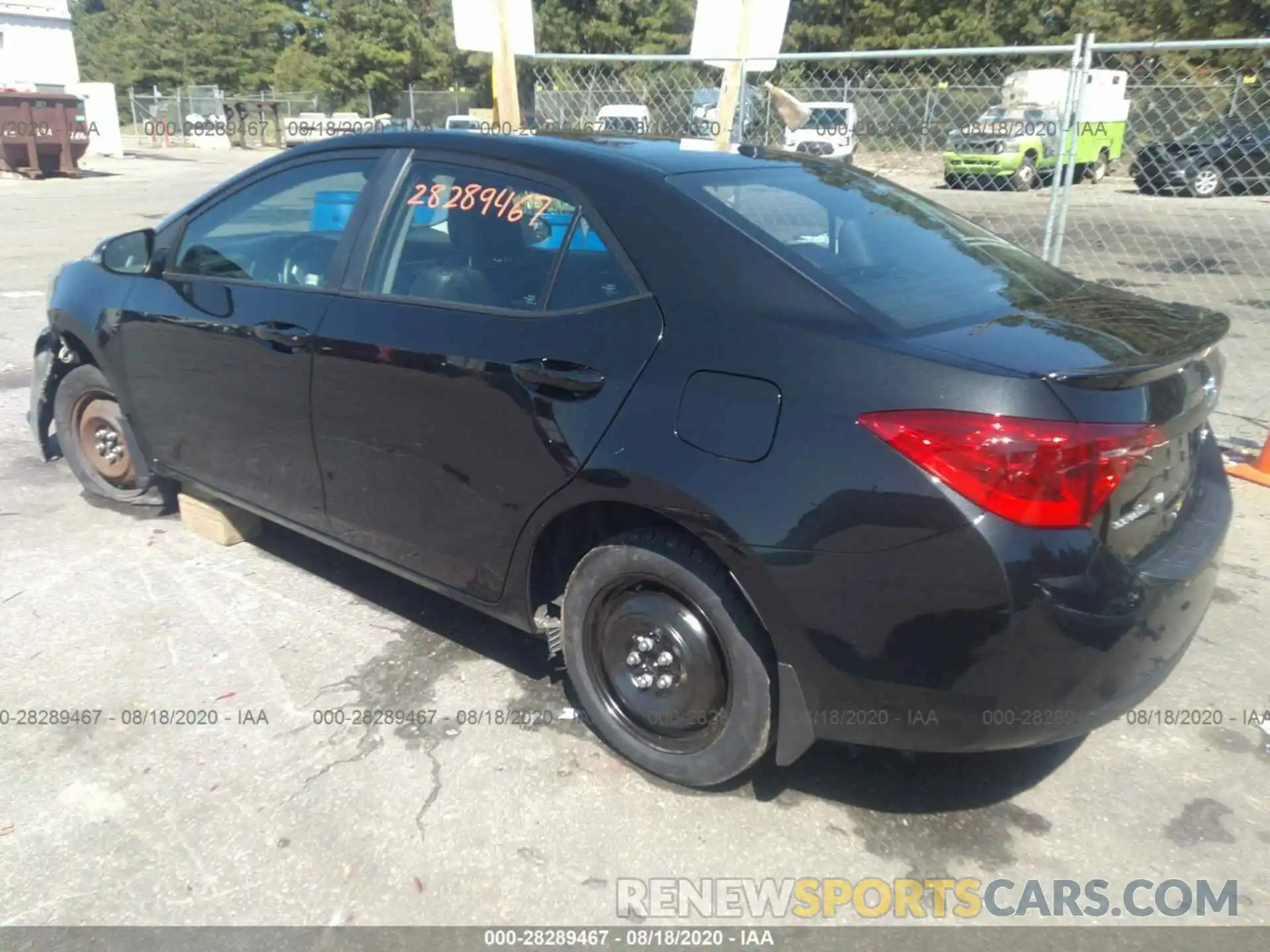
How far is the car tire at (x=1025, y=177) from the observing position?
11828 mm

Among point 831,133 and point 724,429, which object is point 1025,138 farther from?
point 724,429

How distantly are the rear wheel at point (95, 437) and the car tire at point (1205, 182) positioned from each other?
37.5 feet

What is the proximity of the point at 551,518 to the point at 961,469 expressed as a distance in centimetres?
114

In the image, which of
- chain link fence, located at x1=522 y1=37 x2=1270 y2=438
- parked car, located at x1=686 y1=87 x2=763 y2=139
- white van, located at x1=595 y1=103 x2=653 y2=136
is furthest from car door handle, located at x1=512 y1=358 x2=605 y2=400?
white van, located at x1=595 y1=103 x2=653 y2=136

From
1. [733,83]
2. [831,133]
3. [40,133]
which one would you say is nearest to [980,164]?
[831,133]

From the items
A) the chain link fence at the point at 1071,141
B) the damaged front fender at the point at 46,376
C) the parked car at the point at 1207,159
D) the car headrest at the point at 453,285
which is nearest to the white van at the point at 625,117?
the chain link fence at the point at 1071,141

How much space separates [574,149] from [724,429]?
1115 mm

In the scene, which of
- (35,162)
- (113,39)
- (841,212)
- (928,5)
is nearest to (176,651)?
(841,212)

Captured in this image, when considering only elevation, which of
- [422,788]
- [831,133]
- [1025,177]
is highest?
[831,133]

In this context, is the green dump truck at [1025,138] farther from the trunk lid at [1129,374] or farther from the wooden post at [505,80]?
the trunk lid at [1129,374]

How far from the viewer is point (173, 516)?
4820mm

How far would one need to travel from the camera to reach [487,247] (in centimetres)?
319

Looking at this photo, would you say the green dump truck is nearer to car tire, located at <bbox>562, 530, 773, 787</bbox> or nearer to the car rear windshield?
the car rear windshield

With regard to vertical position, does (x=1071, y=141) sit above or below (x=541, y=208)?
above
